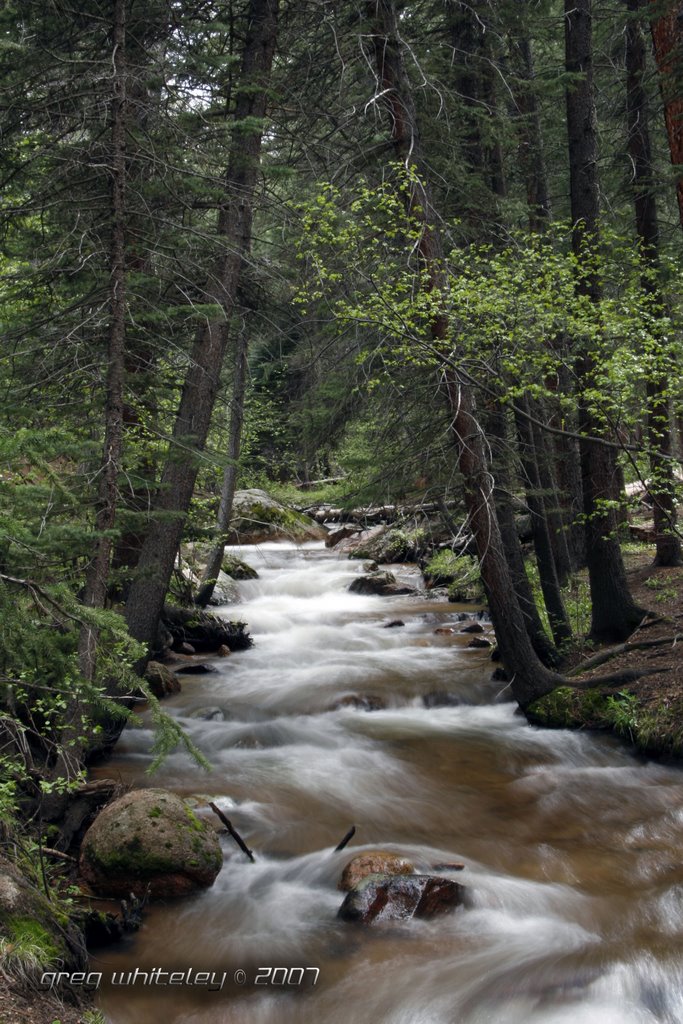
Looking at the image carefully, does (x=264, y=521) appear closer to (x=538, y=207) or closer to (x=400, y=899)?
(x=538, y=207)

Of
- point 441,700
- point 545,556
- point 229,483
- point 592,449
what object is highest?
point 592,449

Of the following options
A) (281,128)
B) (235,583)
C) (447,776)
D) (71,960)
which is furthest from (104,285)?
(235,583)

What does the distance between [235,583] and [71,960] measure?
1403 centimetres

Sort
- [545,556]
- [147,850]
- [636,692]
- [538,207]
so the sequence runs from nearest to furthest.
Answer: [147,850] → [636,692] → [545,556] → [538,207]

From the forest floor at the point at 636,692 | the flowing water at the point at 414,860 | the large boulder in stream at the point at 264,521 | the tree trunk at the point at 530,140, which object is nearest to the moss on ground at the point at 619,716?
the forest floor at the point at 636,692

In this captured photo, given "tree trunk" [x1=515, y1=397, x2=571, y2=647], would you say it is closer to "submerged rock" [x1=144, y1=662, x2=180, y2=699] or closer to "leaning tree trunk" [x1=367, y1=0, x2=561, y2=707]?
"leaning tree trunk" [x1=367, y1=0, x2=561, y2=707]

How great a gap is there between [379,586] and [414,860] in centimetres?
1238

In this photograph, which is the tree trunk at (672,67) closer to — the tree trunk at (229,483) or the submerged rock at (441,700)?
the tree trunk at (229,483)

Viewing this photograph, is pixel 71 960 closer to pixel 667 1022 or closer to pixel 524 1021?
pixel 524 1021

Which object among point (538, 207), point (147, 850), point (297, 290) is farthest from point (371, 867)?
point (538, 207)

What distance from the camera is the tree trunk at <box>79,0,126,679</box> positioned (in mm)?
6703

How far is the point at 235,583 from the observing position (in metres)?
18.5

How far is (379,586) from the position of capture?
62.7 ft

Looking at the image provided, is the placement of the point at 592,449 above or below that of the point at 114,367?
below
